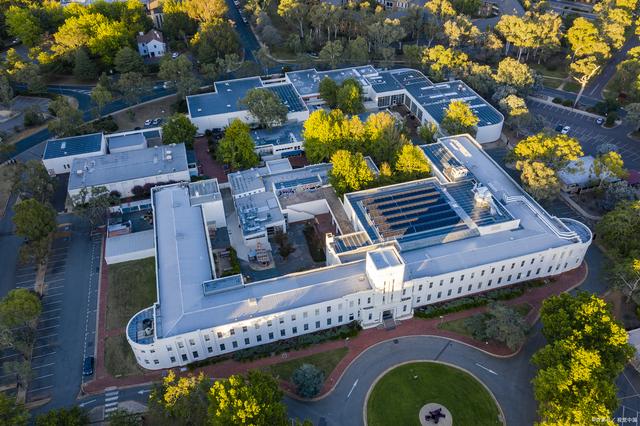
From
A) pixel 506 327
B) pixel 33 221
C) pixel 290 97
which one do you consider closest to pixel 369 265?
pixel 506 327

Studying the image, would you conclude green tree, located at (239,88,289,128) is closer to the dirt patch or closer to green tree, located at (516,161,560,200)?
the dirt patch

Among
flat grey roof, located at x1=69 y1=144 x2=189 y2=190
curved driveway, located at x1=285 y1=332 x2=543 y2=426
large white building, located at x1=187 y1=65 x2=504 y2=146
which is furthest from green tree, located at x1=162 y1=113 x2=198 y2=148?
curved driveway, located at x1=285 y1=332 x2=543 y2=426

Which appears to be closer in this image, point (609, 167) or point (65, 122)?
point (609, 167)

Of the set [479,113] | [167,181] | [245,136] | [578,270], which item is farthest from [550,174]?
[167,181]

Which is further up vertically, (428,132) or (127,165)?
(428,132)

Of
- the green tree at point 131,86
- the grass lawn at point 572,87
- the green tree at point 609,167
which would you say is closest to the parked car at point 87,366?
the green tree at point 131,86

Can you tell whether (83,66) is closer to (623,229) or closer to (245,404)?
(245,404)

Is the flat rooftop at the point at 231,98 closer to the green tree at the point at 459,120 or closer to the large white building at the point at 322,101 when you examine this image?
the large white building at the point at 322,101
